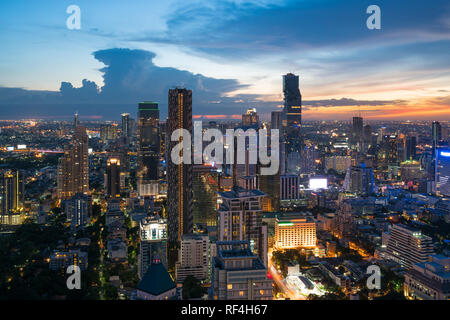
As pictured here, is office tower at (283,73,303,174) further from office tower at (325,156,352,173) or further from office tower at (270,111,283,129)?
office tower at (325,156,352,173)


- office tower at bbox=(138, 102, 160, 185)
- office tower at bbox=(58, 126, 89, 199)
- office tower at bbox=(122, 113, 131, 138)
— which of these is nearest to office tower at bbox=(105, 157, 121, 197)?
office tower at bbox=(58, 126, 89, 199)

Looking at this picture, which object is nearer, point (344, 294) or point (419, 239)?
point (344, 294)

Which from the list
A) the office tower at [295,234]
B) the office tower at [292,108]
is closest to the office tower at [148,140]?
the office tower at [295,234]

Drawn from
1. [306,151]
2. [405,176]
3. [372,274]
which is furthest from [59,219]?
[405,176]

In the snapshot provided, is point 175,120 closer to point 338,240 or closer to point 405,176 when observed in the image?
point 338,240

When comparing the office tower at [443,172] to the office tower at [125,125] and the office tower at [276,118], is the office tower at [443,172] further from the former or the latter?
the office tower at [125,125]
